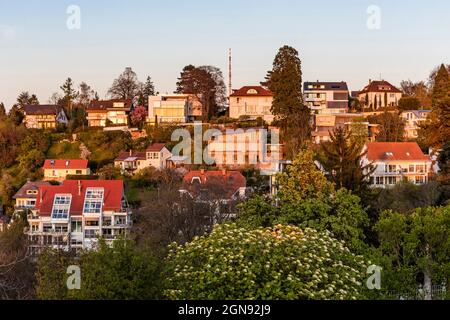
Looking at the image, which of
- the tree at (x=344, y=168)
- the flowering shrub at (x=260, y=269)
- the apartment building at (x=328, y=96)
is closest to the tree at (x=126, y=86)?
the apartment building at (x=328, y=96)

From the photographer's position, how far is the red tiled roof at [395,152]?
44844 mm

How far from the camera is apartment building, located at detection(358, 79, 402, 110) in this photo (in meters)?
66.5

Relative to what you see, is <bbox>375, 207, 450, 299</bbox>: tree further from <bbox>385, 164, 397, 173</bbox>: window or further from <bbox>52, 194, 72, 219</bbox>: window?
<bbox>385, 164, 397, 173</bbox>: window

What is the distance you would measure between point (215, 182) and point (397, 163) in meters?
14.1

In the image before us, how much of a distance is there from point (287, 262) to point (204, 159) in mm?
37022

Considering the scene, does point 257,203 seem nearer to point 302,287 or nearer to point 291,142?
point 302,287

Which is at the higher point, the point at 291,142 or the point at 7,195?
the point at 291,142

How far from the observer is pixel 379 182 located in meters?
45.1

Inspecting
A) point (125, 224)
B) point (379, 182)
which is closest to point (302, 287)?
point (125, 224)

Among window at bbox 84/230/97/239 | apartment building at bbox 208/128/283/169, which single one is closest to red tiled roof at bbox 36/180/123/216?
window at bbox 84/230/97/239

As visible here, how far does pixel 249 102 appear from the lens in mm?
61844

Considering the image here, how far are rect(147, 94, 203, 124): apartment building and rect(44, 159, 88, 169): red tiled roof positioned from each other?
37.8ft
